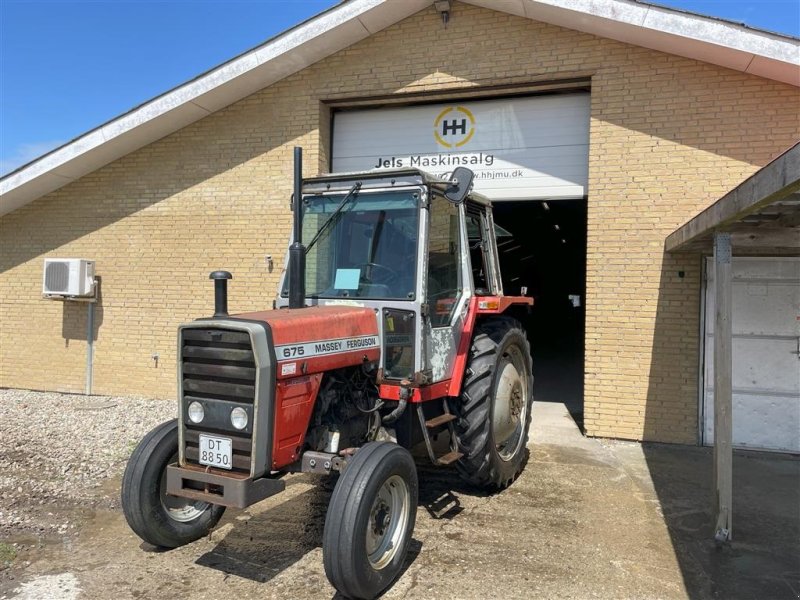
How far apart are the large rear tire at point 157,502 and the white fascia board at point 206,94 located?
575cm

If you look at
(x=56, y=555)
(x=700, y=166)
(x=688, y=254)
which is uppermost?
(x=700, y=166)

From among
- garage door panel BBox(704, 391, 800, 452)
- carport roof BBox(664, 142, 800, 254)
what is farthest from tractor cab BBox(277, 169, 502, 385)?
garage door panel BBox(704, 391, 800, 452)

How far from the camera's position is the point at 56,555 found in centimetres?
369

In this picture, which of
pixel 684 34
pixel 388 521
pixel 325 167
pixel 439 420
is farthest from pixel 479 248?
pixel 325 167

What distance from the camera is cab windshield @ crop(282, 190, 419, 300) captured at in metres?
4.01

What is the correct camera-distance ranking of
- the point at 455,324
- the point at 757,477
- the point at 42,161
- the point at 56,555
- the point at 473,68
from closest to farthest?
the point at 56,555, the point at 455,324, the point at 757,477, the point at 473,68, the point at 42,161

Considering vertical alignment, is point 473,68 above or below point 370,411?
above

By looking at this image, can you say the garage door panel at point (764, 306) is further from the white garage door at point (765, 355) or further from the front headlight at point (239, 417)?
the front headlight at point (239, 417)

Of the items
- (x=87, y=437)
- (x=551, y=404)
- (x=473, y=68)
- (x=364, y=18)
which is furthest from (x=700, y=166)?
(x=87, y=437)

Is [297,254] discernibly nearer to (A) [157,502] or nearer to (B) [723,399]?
(A) [157,502]

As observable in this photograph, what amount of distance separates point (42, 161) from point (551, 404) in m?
8.46

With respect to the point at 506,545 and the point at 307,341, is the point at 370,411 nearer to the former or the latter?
the point at 307,341

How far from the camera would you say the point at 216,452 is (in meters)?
3.19

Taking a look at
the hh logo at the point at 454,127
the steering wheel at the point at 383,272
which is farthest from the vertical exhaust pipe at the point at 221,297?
the hh logo at the point at 454,127
